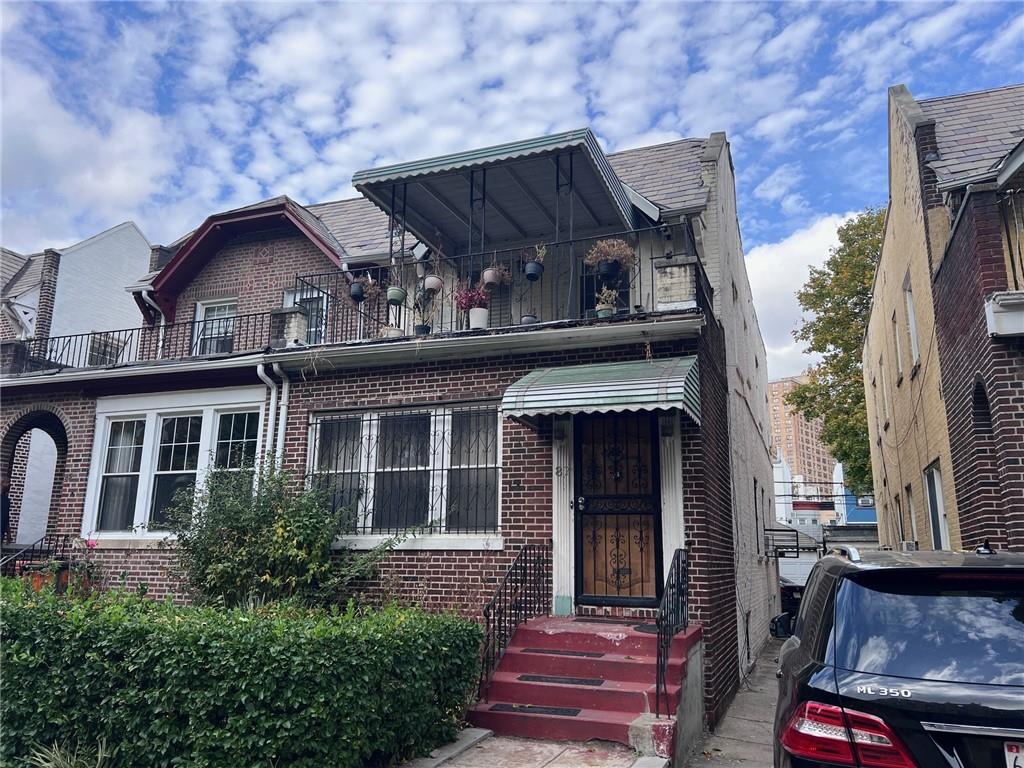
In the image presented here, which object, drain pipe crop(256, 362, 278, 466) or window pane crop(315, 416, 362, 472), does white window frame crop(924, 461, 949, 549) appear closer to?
window pane crop(315, 416, 362, 472)

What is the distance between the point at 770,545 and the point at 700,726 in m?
10.4

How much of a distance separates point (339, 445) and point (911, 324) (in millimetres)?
9177

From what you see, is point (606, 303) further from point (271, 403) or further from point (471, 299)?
point (271, 403)

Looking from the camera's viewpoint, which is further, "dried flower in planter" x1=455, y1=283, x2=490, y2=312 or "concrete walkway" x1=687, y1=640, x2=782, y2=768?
"dried flower in planter" x1=455, y1=283, x2=490, y2=312

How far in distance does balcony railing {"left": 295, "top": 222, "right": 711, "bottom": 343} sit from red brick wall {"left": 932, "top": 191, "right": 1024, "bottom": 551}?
2768 mm

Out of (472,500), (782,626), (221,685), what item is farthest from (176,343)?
(782,626)

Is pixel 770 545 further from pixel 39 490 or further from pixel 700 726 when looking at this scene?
pixel 39 490

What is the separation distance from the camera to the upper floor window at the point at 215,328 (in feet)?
44.2

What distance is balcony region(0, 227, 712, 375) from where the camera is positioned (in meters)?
8.96

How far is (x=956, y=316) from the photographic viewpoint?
8352 millimetres

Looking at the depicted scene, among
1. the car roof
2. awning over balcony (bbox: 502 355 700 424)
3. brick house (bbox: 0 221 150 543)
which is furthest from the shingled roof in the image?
brick house (bbox: 0 221 150 543)

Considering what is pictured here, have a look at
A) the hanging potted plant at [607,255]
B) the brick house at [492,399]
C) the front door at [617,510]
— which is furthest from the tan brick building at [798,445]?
the front door at [617,510]

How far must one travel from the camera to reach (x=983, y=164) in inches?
340

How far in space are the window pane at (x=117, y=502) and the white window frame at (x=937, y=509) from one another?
1163 centimetres
